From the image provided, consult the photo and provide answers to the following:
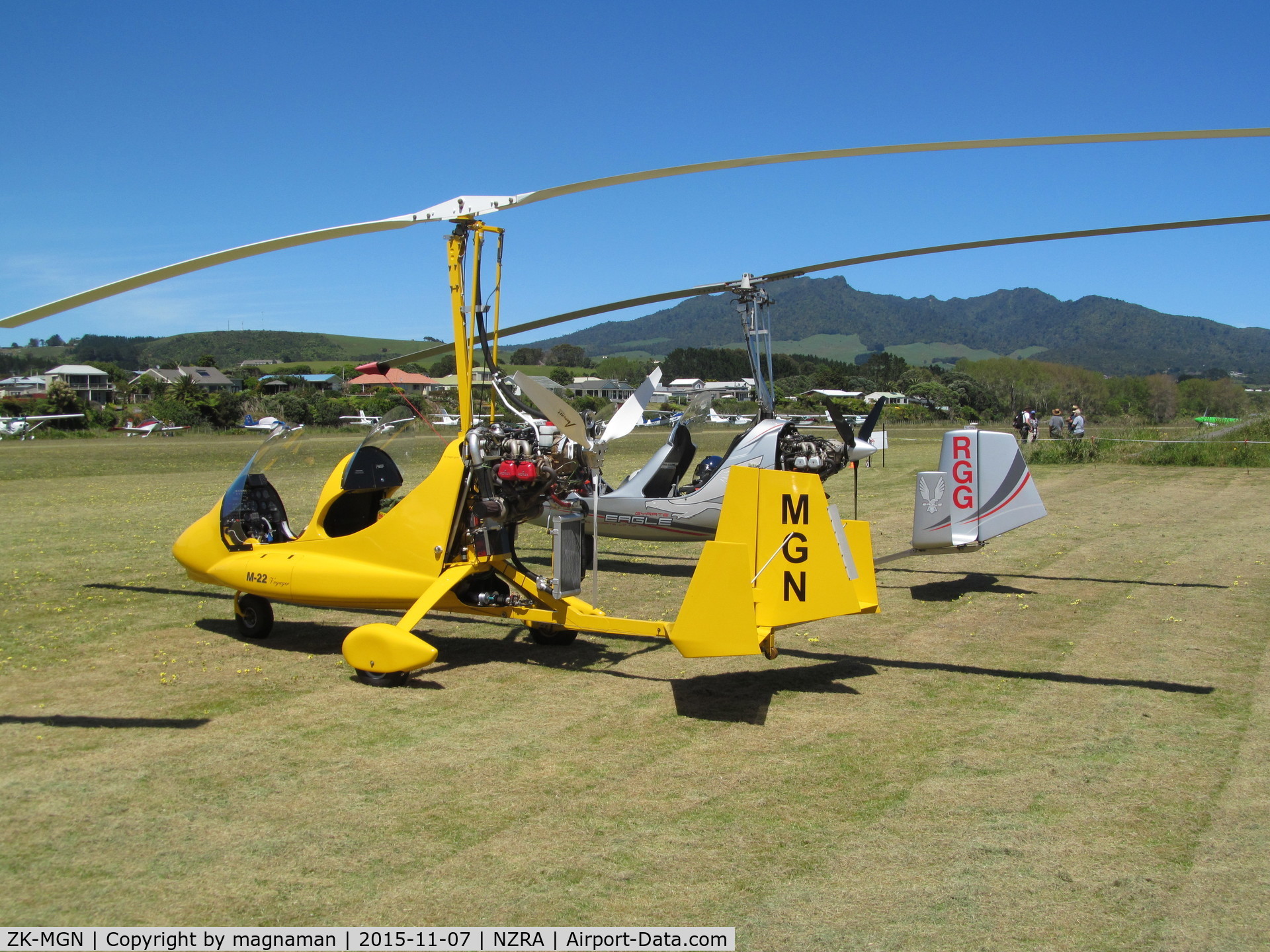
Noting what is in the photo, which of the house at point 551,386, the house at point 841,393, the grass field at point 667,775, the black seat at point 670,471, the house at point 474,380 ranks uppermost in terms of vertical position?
the house at point 841,393

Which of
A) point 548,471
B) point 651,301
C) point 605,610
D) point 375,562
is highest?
point 651,301

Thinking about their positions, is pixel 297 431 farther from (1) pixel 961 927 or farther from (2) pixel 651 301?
(1) pixel 961 927

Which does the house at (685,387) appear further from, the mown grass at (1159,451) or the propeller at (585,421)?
the mown grass at (1159,451)

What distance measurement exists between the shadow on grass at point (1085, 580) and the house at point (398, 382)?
673cm

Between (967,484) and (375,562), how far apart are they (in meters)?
6.34

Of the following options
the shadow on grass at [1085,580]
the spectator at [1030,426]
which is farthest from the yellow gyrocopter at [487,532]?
the spectator at [1030,426]

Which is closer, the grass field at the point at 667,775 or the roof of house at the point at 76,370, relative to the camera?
the grass field at the point at 667,775

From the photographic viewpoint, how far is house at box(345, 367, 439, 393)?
25.0 ft

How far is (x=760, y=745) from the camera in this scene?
215 inches

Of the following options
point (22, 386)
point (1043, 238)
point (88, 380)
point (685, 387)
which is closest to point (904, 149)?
point (1043, 238)

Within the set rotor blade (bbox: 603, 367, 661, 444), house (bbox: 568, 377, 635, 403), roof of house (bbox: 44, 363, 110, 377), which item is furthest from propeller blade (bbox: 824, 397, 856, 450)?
roof of house (bbox: 44, 363, 110, 377)

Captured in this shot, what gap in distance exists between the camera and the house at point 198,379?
9225cm

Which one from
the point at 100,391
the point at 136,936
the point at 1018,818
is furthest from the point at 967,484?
the point at 100,391

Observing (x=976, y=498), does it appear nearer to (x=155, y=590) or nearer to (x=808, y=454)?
(x=808, y=454)
